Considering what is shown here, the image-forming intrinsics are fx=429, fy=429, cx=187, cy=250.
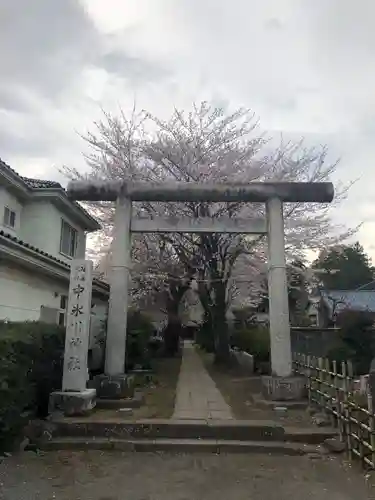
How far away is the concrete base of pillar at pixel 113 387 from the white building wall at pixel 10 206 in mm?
5918

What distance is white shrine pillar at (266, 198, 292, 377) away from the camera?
35.1 feet

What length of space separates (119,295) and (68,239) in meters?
6.36

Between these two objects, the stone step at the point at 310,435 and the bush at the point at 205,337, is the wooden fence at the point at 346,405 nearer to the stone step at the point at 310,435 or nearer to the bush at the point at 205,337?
the stone step at the point at 310,435

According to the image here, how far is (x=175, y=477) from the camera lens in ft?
19.2

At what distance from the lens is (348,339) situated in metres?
16.2

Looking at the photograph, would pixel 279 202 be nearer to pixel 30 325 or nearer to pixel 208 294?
pixel 30 325

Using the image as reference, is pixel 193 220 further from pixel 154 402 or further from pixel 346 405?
pixel 346 405

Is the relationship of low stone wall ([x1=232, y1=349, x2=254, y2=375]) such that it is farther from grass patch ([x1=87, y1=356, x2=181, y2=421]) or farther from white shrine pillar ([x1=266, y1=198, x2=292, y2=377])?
white shrine pillar ([x1=266, y1=198, x2=292, y2=377])

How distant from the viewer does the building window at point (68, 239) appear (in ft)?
52.4

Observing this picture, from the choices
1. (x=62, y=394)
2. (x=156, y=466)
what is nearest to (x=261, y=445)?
(x=156, y=466)

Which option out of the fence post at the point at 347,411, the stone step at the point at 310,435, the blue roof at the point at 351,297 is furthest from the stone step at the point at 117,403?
the blue roof at the point at 351,297

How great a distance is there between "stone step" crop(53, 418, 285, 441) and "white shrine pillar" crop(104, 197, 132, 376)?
2.92 meters

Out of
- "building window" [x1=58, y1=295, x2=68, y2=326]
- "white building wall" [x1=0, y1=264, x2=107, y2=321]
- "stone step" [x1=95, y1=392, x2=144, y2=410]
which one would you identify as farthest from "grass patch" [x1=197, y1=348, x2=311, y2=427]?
"white building wall" [x1=0, y1=264, x2=107, y2=321]

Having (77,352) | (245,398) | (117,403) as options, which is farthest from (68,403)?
(245,398)
